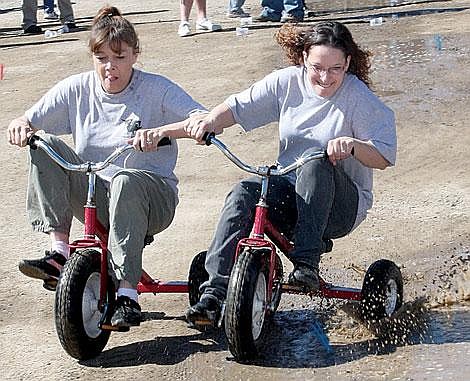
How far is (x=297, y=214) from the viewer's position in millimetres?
5062

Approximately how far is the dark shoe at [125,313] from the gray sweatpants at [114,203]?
0.09m

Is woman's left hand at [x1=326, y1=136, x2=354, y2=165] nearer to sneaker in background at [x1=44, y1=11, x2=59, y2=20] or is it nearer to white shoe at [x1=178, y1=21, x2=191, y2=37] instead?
white shoe at [x1=178, y1=21, x2=191, y2=37]

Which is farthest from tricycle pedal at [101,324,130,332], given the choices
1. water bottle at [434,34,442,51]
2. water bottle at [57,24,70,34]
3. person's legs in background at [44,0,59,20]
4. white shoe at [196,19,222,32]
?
person's legs in background at [44,0,59,20]

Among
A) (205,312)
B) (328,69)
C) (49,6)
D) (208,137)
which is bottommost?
(49,6)

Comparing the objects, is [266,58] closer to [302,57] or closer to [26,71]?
[26,71]

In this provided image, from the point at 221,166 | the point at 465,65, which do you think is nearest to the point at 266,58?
the point at 465,65

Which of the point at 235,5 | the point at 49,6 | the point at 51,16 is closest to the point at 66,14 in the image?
the point at 49,6

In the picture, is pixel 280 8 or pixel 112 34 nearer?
pixel 112 34

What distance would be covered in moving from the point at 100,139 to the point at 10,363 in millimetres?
1146

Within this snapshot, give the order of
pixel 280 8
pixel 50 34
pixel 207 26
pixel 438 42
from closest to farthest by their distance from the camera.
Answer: pixel 438 42 < pixel 207 26 < pixel 280 8 < pixel 50 34

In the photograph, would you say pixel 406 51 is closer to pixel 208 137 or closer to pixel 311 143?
pixel 311 143

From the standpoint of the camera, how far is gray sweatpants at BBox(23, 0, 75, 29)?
14914 millimetres

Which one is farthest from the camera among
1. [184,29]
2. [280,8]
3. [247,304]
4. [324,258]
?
[280,8]

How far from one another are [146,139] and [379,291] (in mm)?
1307
